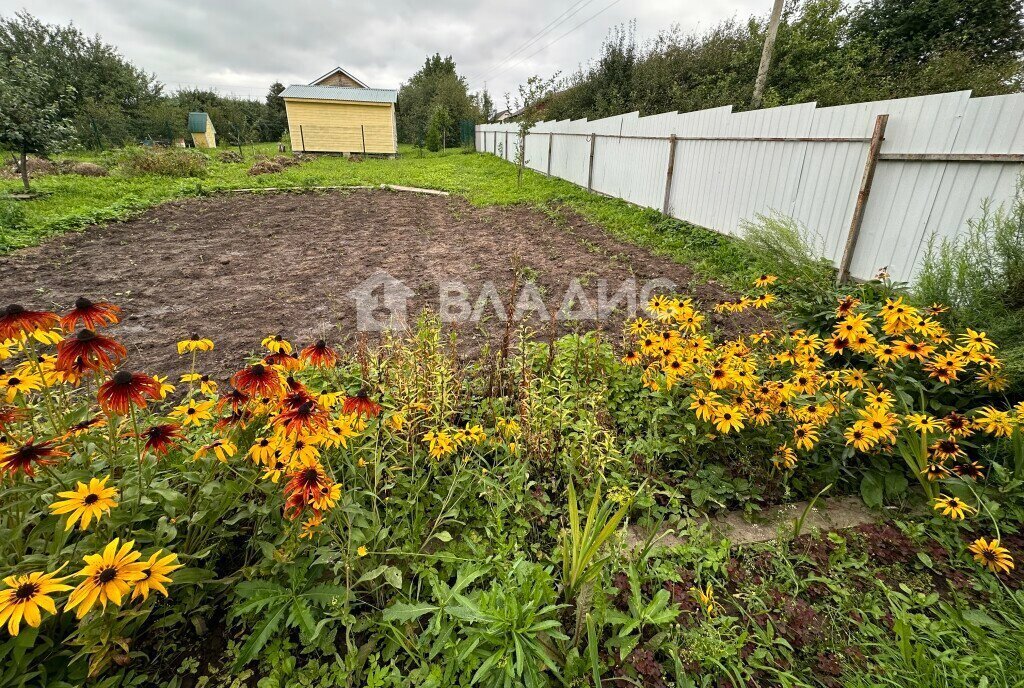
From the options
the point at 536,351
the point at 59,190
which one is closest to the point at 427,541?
the point at 536,351

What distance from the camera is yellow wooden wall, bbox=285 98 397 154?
20.0 meters

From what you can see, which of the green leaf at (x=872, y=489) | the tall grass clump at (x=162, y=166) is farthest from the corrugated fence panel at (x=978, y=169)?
the tall grass clump at (x=162, y=166)

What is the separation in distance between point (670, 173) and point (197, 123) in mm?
35179

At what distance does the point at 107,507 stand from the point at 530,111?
1427cm

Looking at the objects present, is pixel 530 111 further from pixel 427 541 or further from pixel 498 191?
pixel 427 541

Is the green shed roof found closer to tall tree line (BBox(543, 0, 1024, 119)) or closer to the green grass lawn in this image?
the green grass lawn

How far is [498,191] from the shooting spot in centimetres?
1128

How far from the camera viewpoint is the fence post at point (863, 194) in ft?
12.9

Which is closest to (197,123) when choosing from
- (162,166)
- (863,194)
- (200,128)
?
(200,128)

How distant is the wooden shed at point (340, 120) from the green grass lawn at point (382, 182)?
170 inches

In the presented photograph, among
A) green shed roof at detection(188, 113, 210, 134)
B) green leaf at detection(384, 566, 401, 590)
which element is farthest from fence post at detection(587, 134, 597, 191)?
green shed roof at detection(188, 113, 210, 134)

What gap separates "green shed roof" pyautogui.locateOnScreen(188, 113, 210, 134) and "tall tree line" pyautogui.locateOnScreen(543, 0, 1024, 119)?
27.4m

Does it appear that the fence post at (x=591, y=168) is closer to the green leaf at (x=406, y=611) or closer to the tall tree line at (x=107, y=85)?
the green leaf at (x=406, y=611)

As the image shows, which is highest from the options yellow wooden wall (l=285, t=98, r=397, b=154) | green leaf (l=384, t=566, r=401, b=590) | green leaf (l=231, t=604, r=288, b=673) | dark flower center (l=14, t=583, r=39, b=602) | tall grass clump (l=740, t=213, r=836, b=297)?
yellow wooden wall (l=285, t=98, r=397, b=154)
